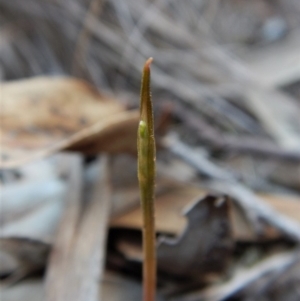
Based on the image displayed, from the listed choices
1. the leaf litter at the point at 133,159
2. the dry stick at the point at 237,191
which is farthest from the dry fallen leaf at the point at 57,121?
the dry stick at the point at 237,191

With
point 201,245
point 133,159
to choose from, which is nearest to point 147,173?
point 201,245

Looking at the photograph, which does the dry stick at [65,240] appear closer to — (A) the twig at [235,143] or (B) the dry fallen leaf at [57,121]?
(B) the dry fallen leaf at [57,121]

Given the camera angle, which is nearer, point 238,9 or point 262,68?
point 262,68

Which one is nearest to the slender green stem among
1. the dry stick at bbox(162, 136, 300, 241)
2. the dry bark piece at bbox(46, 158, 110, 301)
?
the dry bark piece at bbox(46, 158, 110, 301)

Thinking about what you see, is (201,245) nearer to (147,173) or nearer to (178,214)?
(178,214)

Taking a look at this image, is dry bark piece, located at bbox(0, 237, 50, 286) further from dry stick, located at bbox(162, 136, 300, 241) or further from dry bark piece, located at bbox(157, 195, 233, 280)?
dry stick, located at bbox(162, 136, 300, 241)

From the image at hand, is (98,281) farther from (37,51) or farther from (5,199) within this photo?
(37,51)

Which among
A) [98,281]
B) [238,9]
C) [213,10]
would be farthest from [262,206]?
[238,9]
